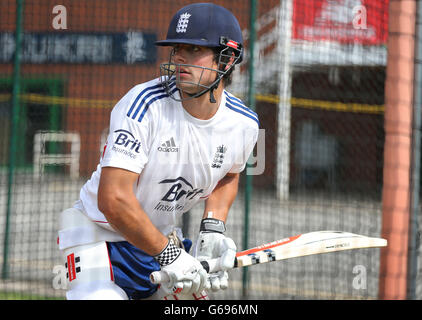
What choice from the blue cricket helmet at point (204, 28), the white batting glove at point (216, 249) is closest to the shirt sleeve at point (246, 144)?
the white batting glove at point (216, 249)

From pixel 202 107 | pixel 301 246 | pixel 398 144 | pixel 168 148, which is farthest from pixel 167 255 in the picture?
pixel 398 144

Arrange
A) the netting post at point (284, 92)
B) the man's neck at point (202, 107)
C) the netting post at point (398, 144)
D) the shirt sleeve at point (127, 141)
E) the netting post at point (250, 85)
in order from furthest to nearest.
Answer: the netting post at point (284, 92), the netting post at point (250, 85), the netting post at point (398, 144), the man's neck at point (202, 107), the shirt sleeve at point (127, 141)

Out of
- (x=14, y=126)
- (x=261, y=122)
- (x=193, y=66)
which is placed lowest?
(x=14, y=126)

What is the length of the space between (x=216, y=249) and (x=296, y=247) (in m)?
0.47

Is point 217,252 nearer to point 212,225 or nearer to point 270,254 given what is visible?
point 212,225

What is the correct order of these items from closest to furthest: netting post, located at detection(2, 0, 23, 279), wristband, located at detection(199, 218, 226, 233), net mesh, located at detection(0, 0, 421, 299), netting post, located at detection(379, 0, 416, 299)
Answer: wristband, located at detection(199, 218, 226, 233)
netting post, located at detection(379, 0, 416, 299)
netting post, located at detection(2, 0, 23, 279)
net mesh, located at detection(0, 0, 421, 299)

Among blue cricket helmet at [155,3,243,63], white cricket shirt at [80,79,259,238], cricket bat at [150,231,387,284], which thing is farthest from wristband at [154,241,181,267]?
blue cricket helmet at [155,3,243,63]

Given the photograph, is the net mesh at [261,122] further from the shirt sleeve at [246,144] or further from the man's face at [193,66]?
the man's face at [193,66]

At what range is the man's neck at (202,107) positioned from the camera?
3.48 meters

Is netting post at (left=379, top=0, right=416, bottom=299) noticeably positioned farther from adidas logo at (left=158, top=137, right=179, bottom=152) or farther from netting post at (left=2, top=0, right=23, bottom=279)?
netting post at (left=2, top=0, right=23, bottom=279)

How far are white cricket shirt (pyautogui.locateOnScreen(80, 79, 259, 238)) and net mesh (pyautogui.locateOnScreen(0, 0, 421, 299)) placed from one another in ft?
3.67

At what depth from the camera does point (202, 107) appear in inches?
138

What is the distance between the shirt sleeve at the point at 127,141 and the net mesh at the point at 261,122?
1654 millimetres

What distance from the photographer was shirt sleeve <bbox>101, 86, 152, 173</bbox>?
3.13m
